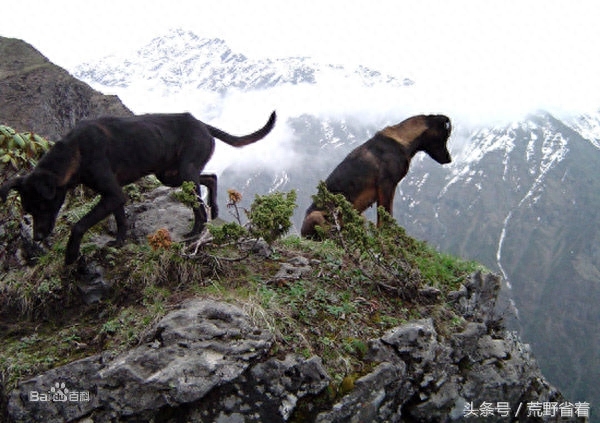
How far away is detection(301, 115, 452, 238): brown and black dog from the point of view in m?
10.7

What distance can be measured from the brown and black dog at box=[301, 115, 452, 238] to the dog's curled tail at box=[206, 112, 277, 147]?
2080 millimetres

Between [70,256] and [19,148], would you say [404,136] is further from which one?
[19,148]

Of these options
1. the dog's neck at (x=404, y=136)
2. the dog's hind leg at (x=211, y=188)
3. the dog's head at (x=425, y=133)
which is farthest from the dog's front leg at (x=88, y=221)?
the dog's head at (x=425, y=133)

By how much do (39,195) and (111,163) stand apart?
0.95 m

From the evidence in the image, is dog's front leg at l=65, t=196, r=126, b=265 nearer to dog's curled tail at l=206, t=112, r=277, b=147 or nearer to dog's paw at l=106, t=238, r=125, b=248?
dog's paw at l=106, t=238, r=125, b=248

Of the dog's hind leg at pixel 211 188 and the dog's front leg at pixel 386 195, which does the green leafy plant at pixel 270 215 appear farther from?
the dog's front leg at pixel 386 195

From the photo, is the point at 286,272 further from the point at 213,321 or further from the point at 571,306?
the point at 571,306

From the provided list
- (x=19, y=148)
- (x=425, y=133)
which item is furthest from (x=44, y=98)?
(x=425, y=133)

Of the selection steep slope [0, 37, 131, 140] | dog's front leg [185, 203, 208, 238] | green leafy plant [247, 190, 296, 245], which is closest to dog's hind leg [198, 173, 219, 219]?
dog's front leg [185, 203, 208, 238]

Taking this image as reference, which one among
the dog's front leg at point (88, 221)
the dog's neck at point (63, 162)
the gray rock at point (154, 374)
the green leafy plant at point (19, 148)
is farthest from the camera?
the green leafy plant at point (19, 148)

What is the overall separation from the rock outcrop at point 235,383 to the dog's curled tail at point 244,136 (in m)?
3.40

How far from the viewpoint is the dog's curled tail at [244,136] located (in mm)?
8719

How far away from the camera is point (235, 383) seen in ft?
17.9

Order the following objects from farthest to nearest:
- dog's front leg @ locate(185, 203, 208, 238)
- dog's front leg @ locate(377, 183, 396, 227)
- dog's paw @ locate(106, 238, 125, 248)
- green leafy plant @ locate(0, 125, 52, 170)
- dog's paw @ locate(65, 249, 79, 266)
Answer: dog's front leg @ locate(377, 183, 396, 227) < green leafy plant @ locate(0, 125, 52, 170) < dog's front leg @ locate(185, 203, 208, 238) < dog's paw @ locate(106, 238, 125, 248) < dog's paw @ locate(65, 249, 79, 266)
